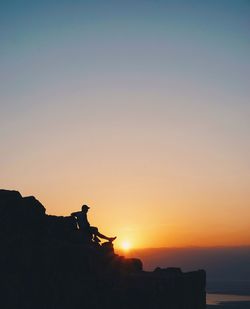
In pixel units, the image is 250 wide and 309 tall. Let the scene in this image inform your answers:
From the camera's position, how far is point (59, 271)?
18.7 metres

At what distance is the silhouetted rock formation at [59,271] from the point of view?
18109 millimetres

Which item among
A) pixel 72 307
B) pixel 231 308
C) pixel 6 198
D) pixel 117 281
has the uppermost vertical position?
pixel 231 308

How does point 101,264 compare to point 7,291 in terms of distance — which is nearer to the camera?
point 7,291

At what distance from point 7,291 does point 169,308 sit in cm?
696

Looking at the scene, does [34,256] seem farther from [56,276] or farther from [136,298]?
[136,298]

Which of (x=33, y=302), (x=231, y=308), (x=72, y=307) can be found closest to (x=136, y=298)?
(x=72, y=307)

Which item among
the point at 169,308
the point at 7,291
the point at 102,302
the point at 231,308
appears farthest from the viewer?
the point at 231,308

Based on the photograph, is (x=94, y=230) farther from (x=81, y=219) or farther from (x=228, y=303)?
(x=228, y=303)

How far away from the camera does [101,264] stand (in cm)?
2042

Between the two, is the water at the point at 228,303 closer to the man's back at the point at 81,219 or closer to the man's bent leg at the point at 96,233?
the man's bent leg at the point at 96,233

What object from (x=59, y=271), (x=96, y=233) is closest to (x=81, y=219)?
(x=96, y=233)

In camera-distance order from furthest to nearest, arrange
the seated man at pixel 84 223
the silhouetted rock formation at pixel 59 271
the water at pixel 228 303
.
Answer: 1. the water at pixel 228 303
2. the seated man at pixel 84 223
3. the silhouetted rock formation at pixel 59 271

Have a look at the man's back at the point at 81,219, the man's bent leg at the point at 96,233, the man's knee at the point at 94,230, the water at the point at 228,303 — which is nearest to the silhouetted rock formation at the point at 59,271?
the man's back at the point at 81,219

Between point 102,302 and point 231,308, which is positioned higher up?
point 231,308
